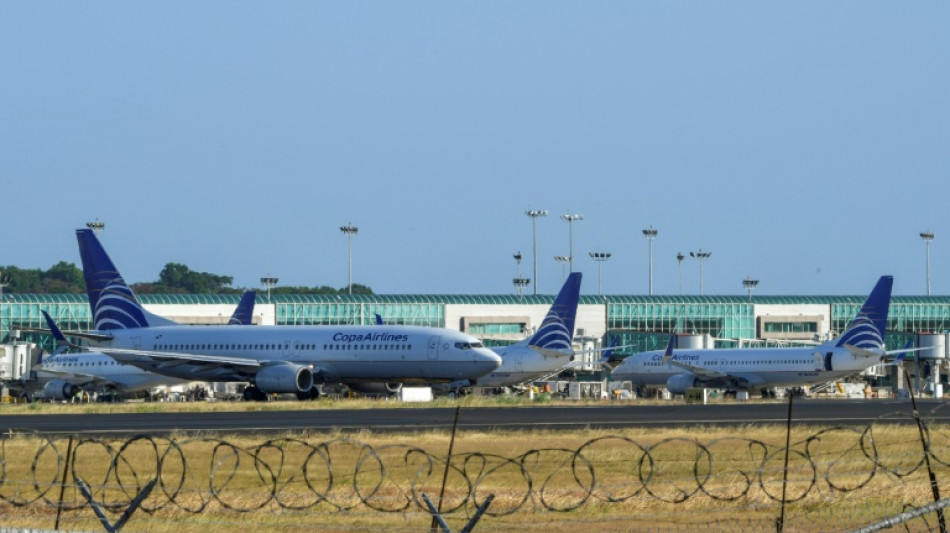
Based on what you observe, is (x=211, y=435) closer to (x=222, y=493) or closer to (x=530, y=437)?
(x=530, y=437)

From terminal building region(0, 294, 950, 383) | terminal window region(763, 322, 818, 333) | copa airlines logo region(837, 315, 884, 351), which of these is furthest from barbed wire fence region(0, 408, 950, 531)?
terminal window region(763, 322, 818, 333)

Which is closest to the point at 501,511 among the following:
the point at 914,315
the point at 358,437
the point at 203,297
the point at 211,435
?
the point at 358,437

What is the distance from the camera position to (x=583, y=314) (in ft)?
433

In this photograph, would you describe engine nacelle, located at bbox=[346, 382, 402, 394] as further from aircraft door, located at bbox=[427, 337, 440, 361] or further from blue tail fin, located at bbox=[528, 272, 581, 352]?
blue tail fin, located at bbox=[528, 272, 581, 352]

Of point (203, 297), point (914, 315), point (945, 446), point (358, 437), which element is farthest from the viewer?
point (914, 315)

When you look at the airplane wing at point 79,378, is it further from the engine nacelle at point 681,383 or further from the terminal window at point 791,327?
the terminal window at point 791,327

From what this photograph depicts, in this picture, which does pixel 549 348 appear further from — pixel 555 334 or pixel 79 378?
pixel 79 378

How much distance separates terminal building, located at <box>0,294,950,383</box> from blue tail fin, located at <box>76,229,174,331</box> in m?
43.0

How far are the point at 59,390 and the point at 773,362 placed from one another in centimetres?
4106

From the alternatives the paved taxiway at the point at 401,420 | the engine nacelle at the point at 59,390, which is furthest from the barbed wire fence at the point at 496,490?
the engine nacelle at the point at 59,390

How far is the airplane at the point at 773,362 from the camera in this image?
83312 mm

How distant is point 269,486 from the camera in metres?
24.4

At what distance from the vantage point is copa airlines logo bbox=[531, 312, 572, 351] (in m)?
75.0

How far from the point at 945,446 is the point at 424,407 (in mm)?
28597
